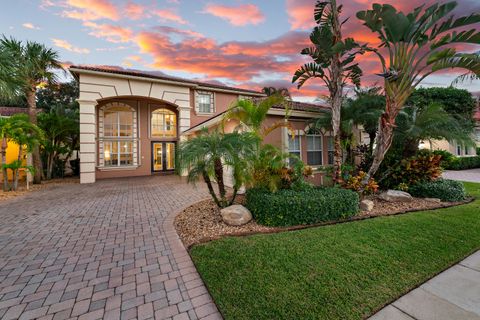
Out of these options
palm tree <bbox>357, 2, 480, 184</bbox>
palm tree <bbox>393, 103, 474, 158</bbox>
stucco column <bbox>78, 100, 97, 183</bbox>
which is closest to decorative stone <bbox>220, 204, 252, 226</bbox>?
palm tree <bbox>357, 2, 480, 184</bbox>

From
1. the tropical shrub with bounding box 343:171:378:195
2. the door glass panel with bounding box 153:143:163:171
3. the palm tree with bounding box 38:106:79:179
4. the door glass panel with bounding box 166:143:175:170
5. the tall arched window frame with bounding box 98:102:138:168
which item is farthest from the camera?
the door glass panel with bounding box 166:143:175:170

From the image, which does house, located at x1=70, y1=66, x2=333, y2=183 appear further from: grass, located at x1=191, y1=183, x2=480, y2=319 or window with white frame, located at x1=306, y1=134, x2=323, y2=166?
grass, located at x1=191, y1=183, x2=480, y2=319

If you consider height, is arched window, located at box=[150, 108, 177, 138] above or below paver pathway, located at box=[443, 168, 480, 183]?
above

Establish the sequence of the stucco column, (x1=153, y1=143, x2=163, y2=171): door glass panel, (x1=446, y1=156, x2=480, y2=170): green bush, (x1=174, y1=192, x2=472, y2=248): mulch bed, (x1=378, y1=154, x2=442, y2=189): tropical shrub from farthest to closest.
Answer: (x1=446, y1=156, x2=480, y2=170): green bush
(x1=153, y1=143, x2=163, y2=171): door glass panel
the stucco column
(x1=378, y1=154, x2=442, y2=189): tropical shrub
(x1=174, y1=192, x2=472, y2=248): mulch bed

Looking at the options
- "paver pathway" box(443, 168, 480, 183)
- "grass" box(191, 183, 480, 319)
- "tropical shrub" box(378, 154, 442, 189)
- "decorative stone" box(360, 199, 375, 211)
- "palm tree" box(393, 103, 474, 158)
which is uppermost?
"palm tree" box(393, 103, 474, 158)

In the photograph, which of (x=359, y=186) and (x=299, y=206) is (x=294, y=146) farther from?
(x=299, y=206)

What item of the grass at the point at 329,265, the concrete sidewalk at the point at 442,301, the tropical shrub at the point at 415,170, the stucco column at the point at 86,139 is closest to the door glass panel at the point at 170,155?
the stucco column at the point at 86,139

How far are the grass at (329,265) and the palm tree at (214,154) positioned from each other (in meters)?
1.79

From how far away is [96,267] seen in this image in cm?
346

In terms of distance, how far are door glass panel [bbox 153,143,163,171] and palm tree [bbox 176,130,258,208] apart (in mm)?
12521

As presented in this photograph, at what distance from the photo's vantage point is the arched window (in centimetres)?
1640

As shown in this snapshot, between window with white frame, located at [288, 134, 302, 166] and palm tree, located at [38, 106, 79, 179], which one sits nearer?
window with white frame, located at [288, 134, 302, 166]

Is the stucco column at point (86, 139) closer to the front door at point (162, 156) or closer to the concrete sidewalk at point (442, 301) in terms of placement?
the front door at point (162, 156)

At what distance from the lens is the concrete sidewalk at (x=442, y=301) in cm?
231
